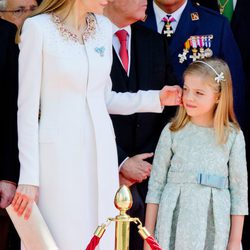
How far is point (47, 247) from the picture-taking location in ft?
14.0

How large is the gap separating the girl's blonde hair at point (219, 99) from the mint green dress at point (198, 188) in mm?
38

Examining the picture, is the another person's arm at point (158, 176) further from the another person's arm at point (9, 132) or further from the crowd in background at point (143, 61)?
the another person's arm at point (9, 132)

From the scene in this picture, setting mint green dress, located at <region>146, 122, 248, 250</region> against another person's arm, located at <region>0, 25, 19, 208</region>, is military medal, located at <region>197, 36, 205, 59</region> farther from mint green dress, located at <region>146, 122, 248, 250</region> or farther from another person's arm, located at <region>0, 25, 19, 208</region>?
another person's arm, located at <region>0, 25, 19, 208</region>

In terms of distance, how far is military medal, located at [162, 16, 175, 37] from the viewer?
18.8 ft

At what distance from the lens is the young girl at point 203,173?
4.80m

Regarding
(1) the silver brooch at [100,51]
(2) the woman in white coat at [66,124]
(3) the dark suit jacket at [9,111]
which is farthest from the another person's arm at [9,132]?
(1) the silver brooch at [100,51]

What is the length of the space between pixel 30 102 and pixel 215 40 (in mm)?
1708

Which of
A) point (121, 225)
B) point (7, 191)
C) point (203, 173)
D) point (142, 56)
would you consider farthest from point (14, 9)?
point (121, 225)

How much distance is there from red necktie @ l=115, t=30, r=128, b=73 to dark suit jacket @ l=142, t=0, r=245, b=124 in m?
0.42

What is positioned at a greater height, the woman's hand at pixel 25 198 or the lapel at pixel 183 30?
the lapel at pixel 183 30

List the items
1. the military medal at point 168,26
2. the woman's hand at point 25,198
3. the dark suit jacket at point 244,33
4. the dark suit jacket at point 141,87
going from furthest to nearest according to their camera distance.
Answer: the dark suit jacket at point 244,33 < the military medal at point 168,26 < the dark suit jacket at point 141,87 < the woman's hand at point 25,198

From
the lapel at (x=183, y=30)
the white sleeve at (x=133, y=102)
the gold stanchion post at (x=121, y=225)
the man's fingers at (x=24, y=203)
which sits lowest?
the man's fingers at (x=24, y=203)

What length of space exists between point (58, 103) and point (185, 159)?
0.81 m

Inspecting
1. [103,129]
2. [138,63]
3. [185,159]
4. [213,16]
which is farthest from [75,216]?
[213,16]
